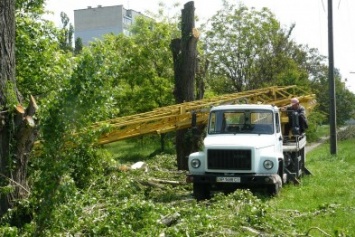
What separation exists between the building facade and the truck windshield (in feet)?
242

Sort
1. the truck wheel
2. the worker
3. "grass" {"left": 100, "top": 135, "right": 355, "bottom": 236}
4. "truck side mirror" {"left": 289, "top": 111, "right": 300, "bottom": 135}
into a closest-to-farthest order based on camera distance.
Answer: "grass" {"left": 100, "top": 135, "right": 355, "bottom": 236}, the truck wheel, "truck side mirror" {"left": 289, "top": 111, "right": 300, "bottom": 135}, the worker

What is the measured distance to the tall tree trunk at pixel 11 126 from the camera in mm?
7613

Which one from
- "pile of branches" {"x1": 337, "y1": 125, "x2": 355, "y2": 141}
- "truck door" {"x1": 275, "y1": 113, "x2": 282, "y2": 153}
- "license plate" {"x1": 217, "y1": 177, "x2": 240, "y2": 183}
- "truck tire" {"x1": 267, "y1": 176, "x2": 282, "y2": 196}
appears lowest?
"pile of branches" {"x1": 337, "y1": 125, "x2": 355, "y2": 141}

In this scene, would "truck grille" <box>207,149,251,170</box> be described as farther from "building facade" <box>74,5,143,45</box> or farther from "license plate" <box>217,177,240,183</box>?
"building facade" <box>74,5,143,45</box>

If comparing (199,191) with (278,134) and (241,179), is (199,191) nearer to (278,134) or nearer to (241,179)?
(241,179)

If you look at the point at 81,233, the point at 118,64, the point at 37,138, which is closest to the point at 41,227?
the point at 81,233

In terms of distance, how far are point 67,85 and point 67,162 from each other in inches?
35.2

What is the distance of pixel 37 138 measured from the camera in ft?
25.8

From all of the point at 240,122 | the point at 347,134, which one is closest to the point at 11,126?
the point at 240,122

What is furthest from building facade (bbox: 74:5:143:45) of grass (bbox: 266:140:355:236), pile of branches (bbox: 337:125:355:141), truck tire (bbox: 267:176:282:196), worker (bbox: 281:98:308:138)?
truck tire (bbox: 267:176:282:196)

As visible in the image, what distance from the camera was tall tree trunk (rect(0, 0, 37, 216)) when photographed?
7.61m

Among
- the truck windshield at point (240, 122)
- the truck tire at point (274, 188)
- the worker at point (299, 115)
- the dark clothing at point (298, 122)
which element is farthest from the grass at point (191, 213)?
the worker at point (299, 115)

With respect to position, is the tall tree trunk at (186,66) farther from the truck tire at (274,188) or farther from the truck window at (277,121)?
the truck tire at (274,188)

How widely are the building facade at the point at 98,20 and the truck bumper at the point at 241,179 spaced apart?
7520 cm
